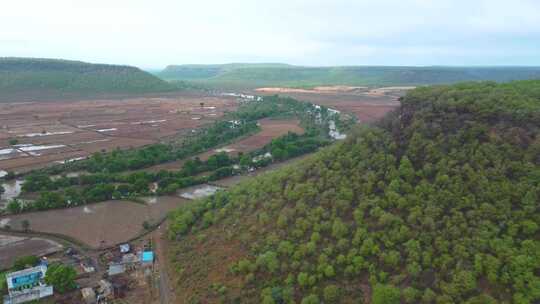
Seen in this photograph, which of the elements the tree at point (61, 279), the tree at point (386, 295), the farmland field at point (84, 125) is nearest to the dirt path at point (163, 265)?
the tree at point (61, 279)

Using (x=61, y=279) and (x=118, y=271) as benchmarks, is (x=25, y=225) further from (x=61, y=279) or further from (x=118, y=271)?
(x=118, y=271)

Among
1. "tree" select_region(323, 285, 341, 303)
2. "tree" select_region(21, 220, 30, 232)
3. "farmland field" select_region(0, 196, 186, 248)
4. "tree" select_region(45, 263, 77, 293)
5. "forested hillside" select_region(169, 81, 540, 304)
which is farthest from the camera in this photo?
"tree" select_region(21, 220, 30, 232)

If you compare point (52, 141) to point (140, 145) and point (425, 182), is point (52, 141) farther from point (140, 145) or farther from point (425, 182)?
point (425, 182)

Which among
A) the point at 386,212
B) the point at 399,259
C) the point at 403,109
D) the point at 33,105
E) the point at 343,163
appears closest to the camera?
the point at 399,259

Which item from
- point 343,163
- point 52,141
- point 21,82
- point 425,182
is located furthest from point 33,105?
point 425,182

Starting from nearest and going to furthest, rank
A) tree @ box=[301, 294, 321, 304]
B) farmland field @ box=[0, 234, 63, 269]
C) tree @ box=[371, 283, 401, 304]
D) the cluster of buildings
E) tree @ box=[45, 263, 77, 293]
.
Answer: tree @ box=[371, 283, 401, 304] → tree @ box=[301, 294, 321, 304] → the cluster of buildings → tree @ box=[45, 263, 77, 293] → farmland field @ box=[0, 234, 63, 269]

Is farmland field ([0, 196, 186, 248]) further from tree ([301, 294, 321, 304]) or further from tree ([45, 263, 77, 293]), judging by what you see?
tree ([301, 294, 321, 304])

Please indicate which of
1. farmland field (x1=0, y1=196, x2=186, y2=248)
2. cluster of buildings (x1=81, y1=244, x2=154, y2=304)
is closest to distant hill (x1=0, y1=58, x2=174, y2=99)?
farmland field (x1=0, y1=196, x2=186, y2=248)
